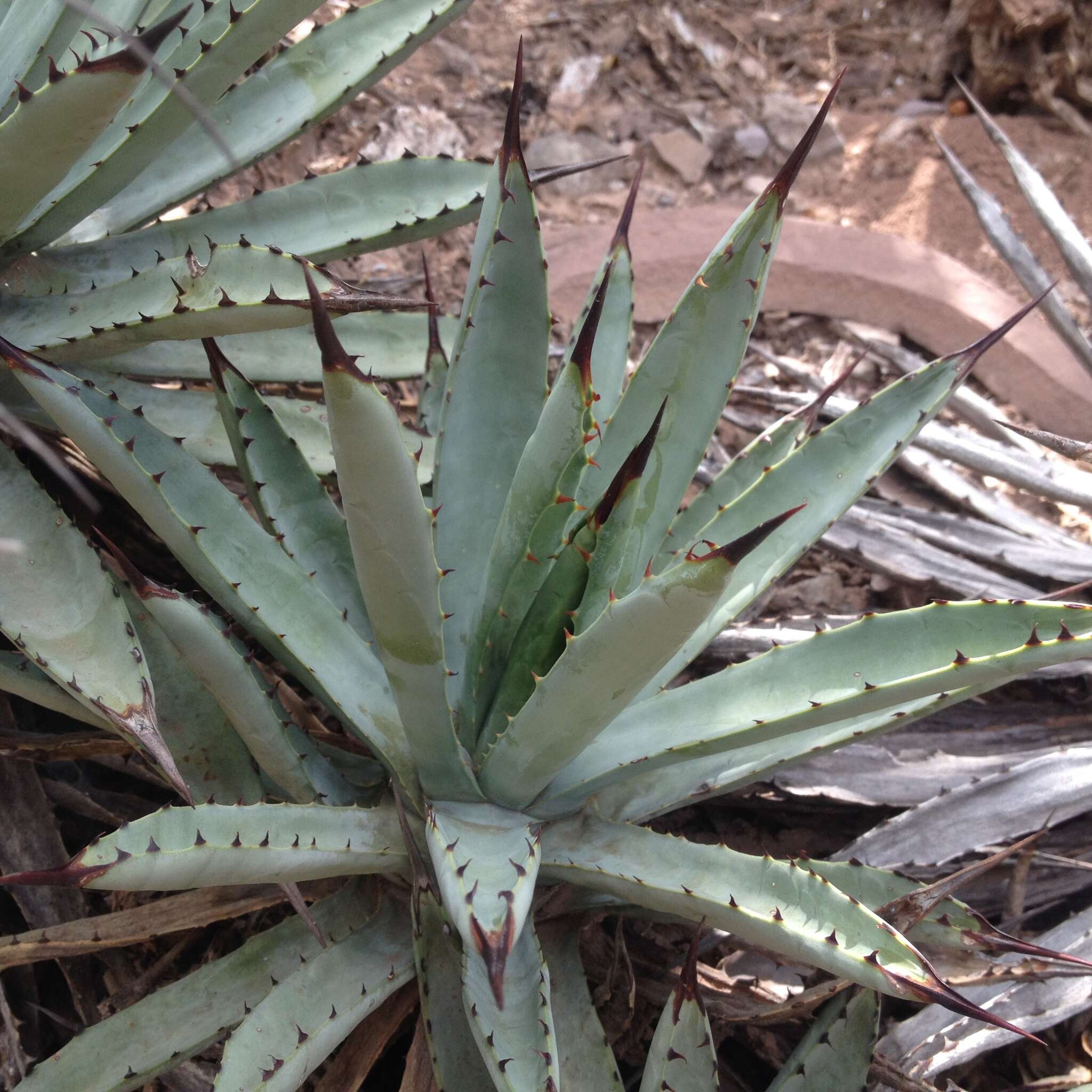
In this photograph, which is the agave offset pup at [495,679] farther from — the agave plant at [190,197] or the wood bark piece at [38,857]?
the wood bark piece at [38,857]

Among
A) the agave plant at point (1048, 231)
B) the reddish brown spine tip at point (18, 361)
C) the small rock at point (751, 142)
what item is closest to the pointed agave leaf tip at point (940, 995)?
Answer: the reddish brown spine tip at point (18, 361)

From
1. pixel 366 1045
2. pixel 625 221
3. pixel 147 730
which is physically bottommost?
pixel 366 1045

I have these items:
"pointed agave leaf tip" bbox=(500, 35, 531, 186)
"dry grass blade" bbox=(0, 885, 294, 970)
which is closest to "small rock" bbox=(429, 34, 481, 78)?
"pointed agave leaf tip" bbox=(500, 35, 531, 186)

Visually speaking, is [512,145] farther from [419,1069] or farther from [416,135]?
[416,135]

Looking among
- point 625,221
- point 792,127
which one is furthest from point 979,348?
point 792,127

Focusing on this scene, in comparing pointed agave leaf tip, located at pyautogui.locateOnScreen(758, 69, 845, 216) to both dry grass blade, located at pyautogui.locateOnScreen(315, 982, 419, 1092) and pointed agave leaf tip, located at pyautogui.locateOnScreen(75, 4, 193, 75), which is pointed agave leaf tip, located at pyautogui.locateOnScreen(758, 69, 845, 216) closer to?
pointed agave leaf tip, located at pyautogui.locateOnScreen(75, 4, 193, 75)

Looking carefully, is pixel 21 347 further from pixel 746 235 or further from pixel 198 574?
pixel 746 235

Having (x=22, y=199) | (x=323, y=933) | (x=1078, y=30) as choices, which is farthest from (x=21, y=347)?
(x=1078, y=30)
